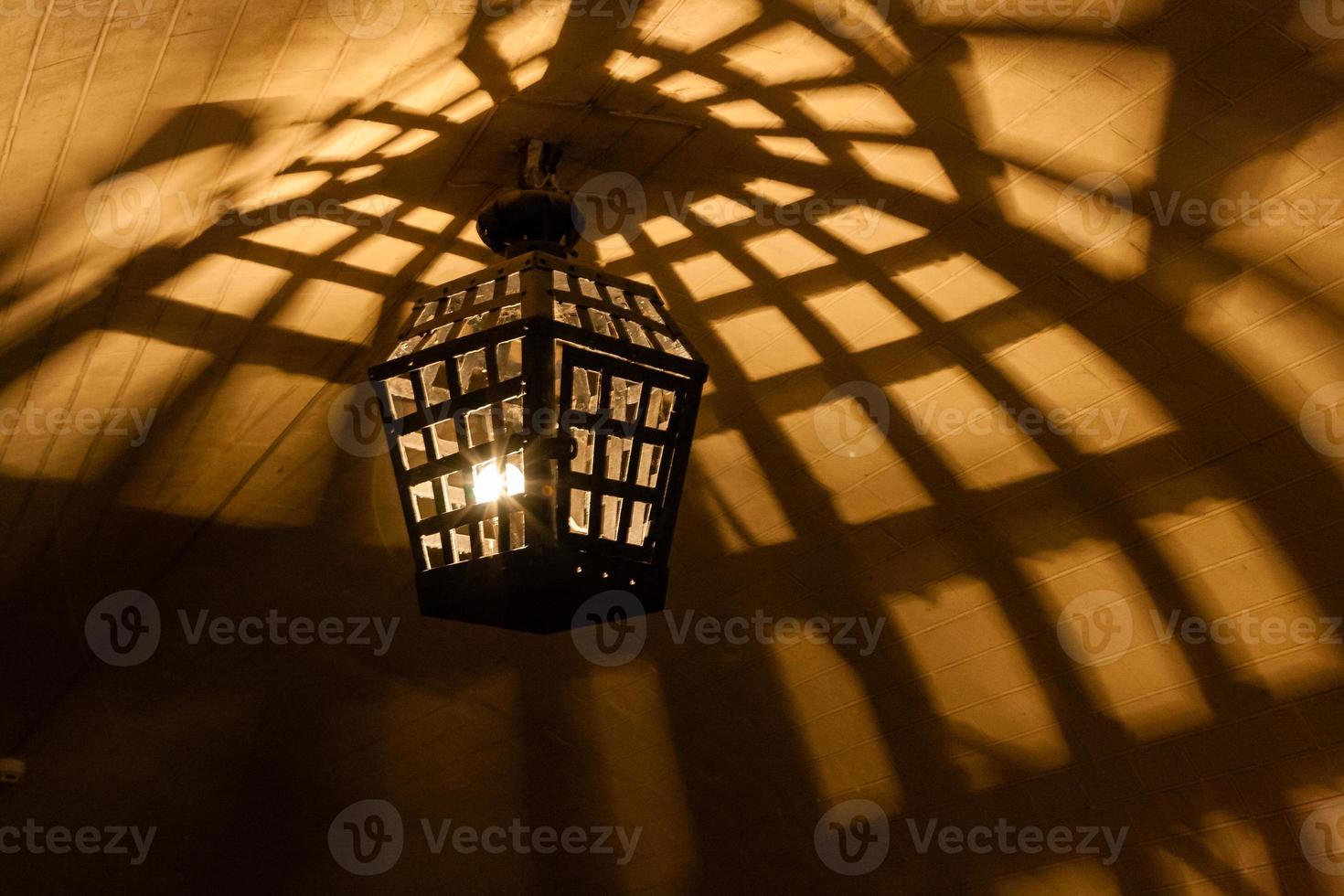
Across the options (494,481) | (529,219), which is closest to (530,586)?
(494,481)

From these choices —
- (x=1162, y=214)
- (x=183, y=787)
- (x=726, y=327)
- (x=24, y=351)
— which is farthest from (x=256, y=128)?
(x=183, y=787)

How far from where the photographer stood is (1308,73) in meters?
4.04

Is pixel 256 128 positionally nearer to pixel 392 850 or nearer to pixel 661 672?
pixel 661 672

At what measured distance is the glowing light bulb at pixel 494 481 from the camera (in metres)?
2.87

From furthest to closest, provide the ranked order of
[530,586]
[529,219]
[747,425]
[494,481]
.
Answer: [747,425] < [529,219] < [494,481] < [530,586]

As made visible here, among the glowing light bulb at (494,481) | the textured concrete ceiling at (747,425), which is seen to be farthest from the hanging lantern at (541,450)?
the textured concrete ceiling at (747,425)

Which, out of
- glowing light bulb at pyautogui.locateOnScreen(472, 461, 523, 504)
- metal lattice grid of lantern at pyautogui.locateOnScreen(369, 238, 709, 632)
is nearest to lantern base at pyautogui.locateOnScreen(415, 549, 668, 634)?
metal lattice grid of lantern at pyautogui.locateOnScreen(369, 238, 709, 632)

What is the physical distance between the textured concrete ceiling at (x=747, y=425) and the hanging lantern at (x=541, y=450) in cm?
119

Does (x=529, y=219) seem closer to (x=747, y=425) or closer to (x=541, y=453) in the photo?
A: (x=541, y=453)

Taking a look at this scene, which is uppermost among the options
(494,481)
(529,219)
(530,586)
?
(529,219)

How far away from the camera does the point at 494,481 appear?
9.52 feet

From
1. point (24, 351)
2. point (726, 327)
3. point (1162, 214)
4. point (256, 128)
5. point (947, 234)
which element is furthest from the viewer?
point (726, 327)

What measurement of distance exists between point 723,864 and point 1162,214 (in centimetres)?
477

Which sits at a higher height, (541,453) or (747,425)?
(747,425)
